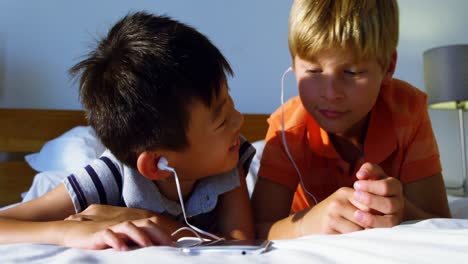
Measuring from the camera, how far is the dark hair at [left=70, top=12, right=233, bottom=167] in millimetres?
787

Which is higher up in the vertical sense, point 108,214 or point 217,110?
point 217,110

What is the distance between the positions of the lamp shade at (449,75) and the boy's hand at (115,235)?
5.87ft

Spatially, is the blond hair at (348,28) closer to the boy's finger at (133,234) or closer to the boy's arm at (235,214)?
the boy's arm at (235,214)

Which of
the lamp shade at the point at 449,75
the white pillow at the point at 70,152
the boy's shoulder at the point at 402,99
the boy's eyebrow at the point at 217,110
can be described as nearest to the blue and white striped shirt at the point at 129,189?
the boy's eyebrow at the point at 217,110

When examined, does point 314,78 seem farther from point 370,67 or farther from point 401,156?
point 401,156

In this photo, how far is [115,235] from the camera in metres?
0.62

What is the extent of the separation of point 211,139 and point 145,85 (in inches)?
6.0

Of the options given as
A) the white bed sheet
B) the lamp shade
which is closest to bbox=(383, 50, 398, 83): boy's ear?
the white bed sheet

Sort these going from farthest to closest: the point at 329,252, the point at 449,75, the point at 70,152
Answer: the point at 449,75, the point at 70,152, the point at 329,252

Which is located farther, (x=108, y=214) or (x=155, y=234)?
(x=108, y=214)

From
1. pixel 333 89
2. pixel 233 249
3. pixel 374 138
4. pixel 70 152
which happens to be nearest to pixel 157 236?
pixel 233 249

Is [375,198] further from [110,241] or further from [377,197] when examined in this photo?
[110,241]

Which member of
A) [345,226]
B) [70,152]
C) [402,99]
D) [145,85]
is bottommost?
[70,152]

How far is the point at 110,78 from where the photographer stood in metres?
0.80
